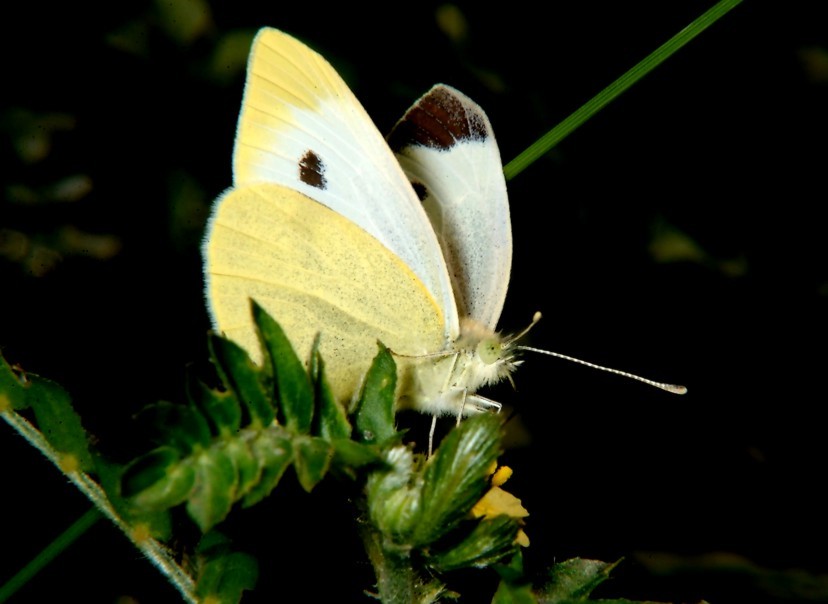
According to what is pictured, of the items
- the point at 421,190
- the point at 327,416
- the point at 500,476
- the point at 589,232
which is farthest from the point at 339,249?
the point at 589,232

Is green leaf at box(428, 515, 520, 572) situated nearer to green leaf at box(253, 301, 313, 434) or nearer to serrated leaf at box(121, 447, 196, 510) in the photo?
green leaf at box(253, 301, 313, 434)

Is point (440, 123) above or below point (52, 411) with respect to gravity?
above

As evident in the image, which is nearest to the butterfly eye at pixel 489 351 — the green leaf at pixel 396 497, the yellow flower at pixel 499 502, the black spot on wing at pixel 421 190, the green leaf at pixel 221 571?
the yellow flower at pixel 499 502

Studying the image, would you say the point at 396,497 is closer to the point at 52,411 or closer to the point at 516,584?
the point at 516,584

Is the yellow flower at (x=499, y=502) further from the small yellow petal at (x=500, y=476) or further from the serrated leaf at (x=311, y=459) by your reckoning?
the serrated leaf at (x=311, y=459)

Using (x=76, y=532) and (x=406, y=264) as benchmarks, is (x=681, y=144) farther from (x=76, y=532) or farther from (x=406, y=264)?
(x=76, y=532)

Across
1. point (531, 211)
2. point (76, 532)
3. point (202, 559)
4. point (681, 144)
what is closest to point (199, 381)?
point (202, 559)

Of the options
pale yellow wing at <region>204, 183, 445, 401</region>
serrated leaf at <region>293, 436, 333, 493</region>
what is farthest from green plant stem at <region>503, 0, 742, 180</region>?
serrated leaf at <region>293, 436, 333, 493</region>
